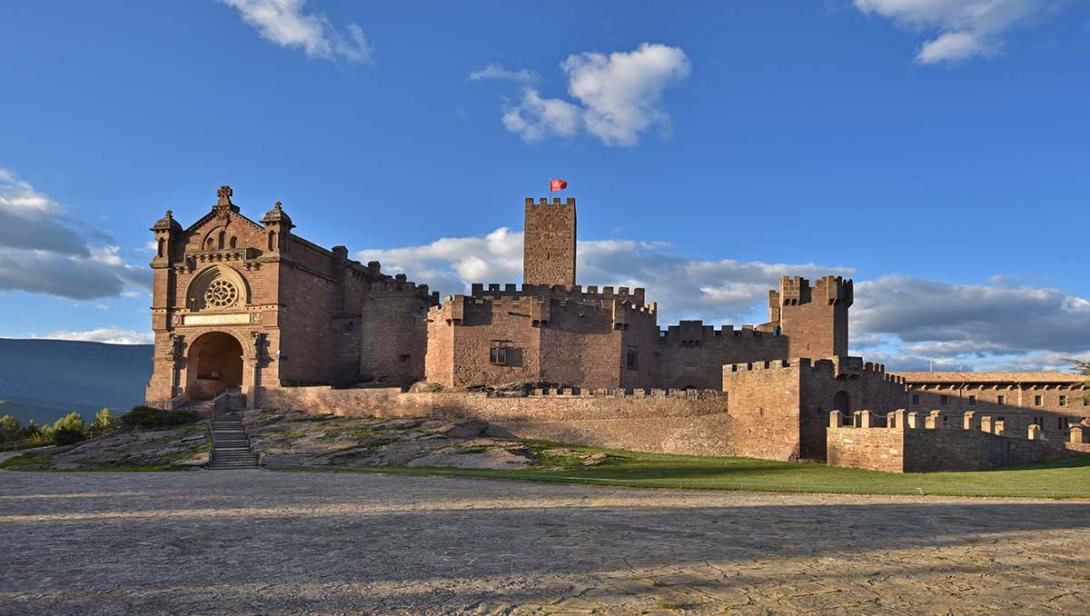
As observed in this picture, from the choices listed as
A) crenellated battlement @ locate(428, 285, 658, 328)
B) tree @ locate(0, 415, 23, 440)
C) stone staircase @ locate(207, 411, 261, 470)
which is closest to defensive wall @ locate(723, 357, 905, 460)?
crenellated battlement @ locate(428, 285, 658, 328)

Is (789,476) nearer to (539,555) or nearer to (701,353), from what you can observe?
(539,555)

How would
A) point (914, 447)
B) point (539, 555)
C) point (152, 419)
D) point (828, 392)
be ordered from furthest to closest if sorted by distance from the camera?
point (152, 419), point (828, 392), point (914, 447), point (539, 555)

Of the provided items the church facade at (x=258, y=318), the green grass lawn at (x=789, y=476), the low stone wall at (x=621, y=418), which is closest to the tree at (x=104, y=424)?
the church facade at (x=258, y=318)

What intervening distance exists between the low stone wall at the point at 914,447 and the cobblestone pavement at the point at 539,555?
11407 millimetres

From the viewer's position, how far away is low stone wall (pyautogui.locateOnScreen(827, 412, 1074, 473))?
30875mm

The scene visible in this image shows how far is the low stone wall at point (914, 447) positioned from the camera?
101 feet

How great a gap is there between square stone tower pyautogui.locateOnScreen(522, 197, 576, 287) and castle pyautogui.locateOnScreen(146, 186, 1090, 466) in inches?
131

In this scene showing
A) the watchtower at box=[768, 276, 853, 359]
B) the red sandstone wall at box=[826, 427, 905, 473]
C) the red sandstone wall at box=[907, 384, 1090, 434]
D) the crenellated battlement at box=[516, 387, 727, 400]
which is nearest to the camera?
the red sandstone wall at box=[826, 427, 905, 473]

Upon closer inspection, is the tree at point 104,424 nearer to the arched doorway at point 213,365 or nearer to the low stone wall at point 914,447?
the arched doorway at point 213,365

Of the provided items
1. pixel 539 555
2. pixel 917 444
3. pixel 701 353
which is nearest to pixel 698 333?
pixel 701 353

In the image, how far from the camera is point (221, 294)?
51594mm

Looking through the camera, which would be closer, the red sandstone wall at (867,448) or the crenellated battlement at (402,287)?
the red sandstone wall at (867,448)

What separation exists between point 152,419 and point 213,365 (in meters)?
9.35

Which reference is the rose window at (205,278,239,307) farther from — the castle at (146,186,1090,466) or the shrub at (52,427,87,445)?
the shrub at (52,427,87,445)
